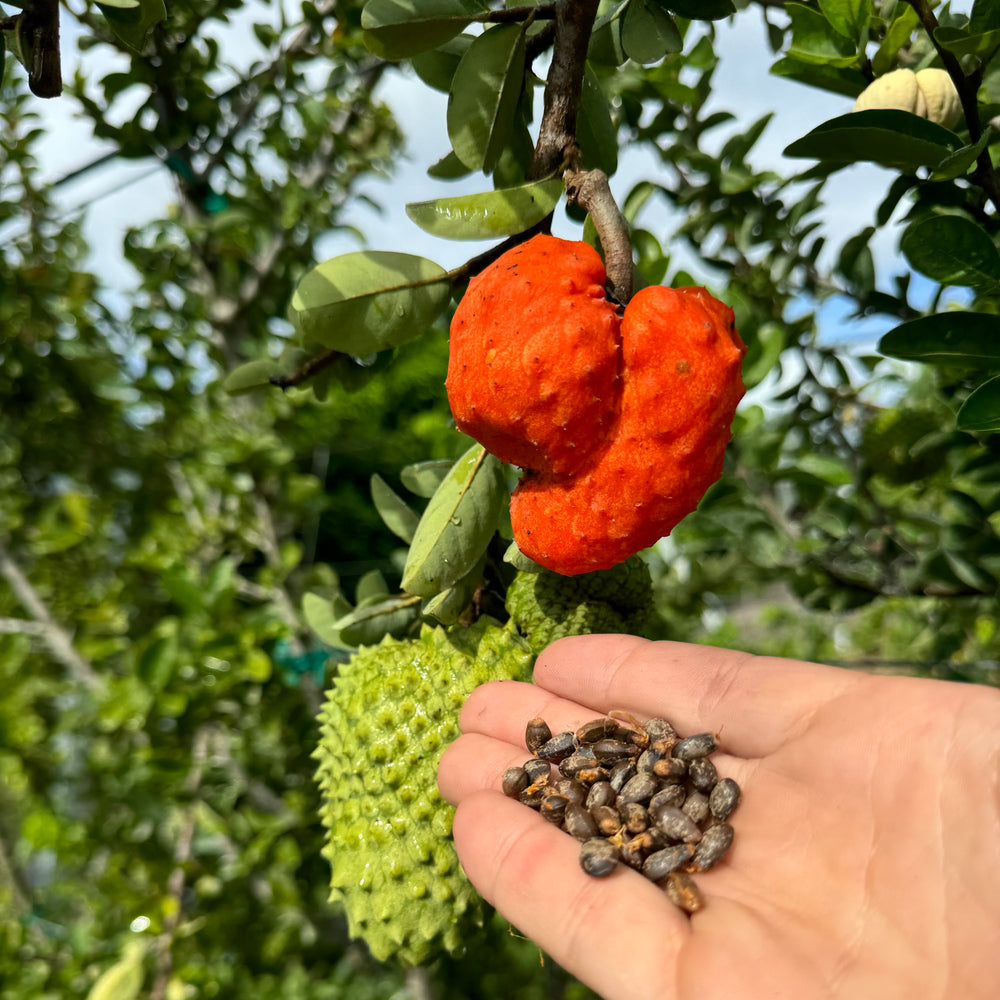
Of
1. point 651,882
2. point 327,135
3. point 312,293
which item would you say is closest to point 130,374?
point 327,135

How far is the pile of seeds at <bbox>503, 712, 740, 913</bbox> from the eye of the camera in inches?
44.4

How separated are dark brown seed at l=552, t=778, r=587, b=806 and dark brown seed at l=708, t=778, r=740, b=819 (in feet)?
0.67

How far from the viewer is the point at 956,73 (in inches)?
38.4

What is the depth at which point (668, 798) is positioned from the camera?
1.20 metres

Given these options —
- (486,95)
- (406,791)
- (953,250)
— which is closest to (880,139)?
(953,250)

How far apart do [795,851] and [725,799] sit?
118 mm

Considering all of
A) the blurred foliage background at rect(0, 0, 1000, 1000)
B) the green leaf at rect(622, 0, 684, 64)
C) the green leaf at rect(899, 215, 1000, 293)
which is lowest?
the blurred foliage background at rect(0, 0, 1000, 1000)

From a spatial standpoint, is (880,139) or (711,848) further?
(711,848)

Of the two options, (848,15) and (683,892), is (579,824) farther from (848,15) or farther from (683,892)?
(848,15)

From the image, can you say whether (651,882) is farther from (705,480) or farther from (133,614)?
(133,614)

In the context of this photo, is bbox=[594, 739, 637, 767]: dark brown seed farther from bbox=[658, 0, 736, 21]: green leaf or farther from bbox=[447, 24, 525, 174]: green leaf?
bbox=[658, 0, 736, 21]: green leaf

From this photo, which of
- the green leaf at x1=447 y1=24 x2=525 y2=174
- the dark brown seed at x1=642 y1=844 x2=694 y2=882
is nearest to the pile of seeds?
the dark brown seed at x1=642 y1=844 x2=694 y2=882

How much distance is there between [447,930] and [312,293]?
960mm

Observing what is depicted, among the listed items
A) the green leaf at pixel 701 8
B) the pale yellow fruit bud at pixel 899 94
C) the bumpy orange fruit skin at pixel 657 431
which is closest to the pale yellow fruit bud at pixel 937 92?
the pale yellow fruit bud at pixel 899 94
